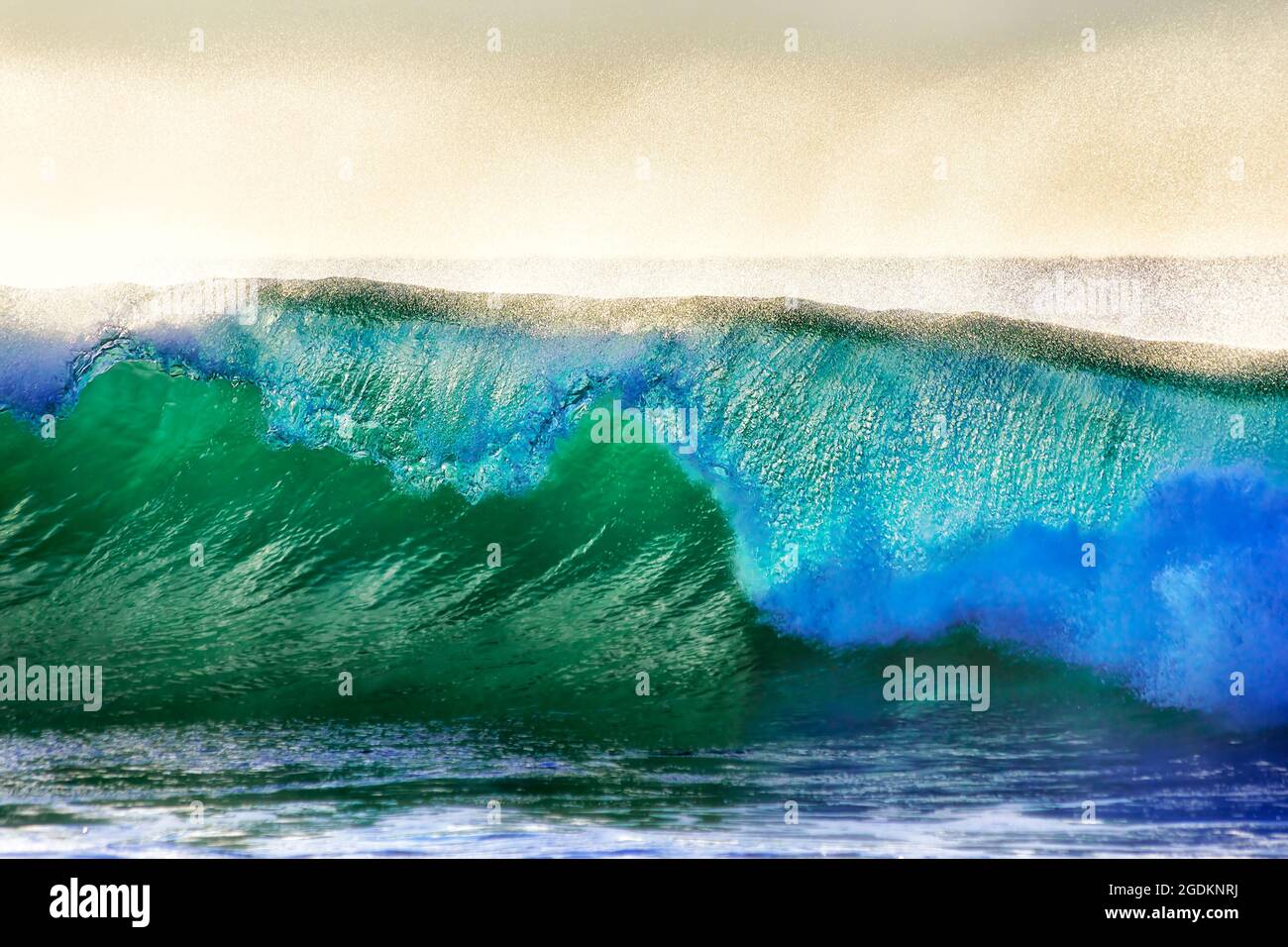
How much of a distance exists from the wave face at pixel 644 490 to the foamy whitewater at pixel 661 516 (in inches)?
0.6

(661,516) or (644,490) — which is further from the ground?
(644,490)

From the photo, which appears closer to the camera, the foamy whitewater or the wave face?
the foamy whitewater

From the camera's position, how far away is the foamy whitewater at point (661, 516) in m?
4.75

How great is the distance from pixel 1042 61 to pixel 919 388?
1670 mm

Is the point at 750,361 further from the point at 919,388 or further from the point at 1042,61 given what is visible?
the point at 1042,61

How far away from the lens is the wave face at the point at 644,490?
5043 millimetres

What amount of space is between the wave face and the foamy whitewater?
15mm

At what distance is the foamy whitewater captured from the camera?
4754 millimetres

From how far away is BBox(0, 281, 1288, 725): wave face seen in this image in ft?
16.5

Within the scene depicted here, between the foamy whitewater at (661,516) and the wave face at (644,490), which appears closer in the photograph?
the foamy whitewater at (661,516)

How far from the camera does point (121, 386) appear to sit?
215 inches

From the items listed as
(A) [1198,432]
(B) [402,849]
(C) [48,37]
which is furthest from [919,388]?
(C) [48,37]

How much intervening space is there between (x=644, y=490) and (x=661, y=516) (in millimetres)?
142

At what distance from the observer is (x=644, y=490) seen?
209 inches
